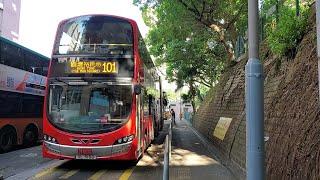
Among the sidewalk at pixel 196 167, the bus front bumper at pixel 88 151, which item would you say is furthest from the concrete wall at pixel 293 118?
the bus front bumper at pixel 88 151

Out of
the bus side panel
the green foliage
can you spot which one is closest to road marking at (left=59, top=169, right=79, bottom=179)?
the bus side panel

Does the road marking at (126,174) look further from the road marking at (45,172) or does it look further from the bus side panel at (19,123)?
the bus side panel at (19,123)

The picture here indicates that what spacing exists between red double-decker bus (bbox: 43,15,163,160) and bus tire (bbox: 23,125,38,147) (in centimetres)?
636

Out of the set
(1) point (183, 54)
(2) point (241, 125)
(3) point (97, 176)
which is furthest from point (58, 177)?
(1) point (183, 54)

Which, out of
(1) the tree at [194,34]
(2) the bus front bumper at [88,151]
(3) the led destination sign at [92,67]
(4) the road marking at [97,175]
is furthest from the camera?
(1) the tree at [194,34]

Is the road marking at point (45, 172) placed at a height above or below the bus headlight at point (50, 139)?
below

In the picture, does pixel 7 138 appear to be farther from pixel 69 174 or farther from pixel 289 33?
pixel 289 33

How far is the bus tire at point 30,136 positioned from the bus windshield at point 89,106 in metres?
6.38

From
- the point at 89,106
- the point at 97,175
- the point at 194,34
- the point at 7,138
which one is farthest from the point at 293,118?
the point at 194,34

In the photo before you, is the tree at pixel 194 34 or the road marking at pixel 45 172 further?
the tree at pixel 194 34

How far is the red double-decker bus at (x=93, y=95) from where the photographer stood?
11859 mm

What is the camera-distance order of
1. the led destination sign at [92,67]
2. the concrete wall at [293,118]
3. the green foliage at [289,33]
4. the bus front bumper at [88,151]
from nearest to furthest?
the concrete wall at [293,118], the green foliage at [289,33], the bus front bumper at [88,151], the led destination sign at [92,67]

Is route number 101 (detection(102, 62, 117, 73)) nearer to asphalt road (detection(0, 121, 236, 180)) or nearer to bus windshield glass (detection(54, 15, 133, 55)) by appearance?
bus windshield glass (detection(54, 15, 133, 55))

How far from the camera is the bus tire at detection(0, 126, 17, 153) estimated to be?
628 inches
